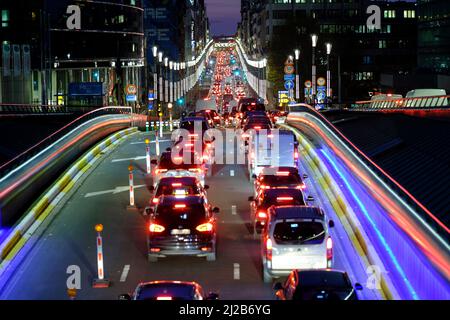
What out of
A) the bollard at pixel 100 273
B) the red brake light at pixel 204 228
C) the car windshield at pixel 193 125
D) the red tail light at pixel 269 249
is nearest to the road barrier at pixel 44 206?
the bollard at pixel 100 273

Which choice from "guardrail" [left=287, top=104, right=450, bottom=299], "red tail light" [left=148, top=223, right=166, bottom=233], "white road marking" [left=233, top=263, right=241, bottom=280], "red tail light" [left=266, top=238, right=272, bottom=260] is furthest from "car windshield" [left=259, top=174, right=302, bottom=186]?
"red tail light" [left=266, top=238, right=272, bottom=260]

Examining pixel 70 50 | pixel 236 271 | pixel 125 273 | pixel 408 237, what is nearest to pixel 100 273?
pixel 125 273

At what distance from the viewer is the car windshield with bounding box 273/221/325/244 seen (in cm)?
1861

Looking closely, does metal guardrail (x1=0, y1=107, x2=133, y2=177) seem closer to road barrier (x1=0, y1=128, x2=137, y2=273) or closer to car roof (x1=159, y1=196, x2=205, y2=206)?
road barrier (x1=0, y1=128, x2=137, y2=273)

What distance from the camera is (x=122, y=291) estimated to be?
61.1 feet

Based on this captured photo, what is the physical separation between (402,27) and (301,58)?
39.6 m

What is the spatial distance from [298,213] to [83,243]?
6826 mm

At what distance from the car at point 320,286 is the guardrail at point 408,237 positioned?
147 cm

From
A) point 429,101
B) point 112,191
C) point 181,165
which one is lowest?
point 112,191

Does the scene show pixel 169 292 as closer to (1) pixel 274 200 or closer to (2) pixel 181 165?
(1) pixel 274 200

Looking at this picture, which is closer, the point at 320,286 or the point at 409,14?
the point at 320,286

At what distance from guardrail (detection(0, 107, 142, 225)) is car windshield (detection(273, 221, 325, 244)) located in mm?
7838

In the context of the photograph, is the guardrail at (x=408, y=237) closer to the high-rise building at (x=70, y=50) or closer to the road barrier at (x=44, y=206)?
the road barrier at (x=44, y=206)

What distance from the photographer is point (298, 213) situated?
19156 mm
